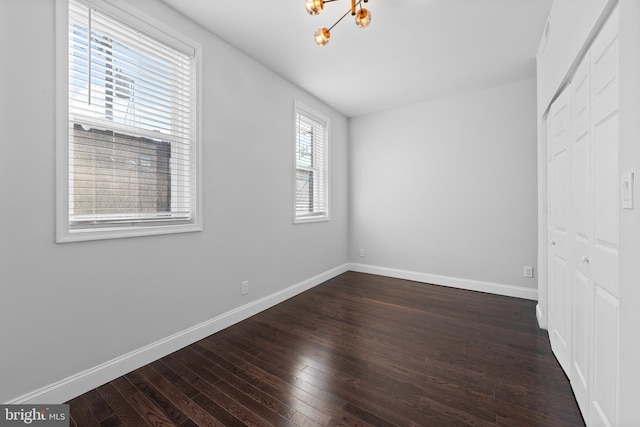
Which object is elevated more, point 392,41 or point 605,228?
point 392,41

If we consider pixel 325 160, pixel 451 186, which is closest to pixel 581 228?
pixel 451 186

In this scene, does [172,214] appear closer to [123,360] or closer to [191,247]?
[191,247]

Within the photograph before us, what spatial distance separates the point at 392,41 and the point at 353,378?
281 centimetres

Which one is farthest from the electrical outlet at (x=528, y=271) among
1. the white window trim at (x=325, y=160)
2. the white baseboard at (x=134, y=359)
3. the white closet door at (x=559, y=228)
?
the white baseboard at (x=134, y=359)

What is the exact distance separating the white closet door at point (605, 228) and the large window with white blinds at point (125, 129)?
2539mm

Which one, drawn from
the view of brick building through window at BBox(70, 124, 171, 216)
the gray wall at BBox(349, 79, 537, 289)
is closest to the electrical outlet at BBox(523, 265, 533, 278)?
the gray wall at BBox(349, 79, 537, 289)

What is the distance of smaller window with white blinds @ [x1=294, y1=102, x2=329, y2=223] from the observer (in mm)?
3621

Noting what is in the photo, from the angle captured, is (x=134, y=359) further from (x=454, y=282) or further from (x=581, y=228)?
(x=454, y=282)

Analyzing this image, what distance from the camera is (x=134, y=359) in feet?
6.18

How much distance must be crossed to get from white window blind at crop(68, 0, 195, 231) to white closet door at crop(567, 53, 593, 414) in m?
2.60

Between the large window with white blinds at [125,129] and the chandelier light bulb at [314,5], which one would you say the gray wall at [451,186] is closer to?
the chandelier light bulb at [314,5]

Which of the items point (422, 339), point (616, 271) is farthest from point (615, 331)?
point (422, 339)

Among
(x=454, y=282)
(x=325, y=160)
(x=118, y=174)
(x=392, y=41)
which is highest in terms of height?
(x=392, y=41)

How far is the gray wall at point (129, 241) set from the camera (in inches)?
56.1
